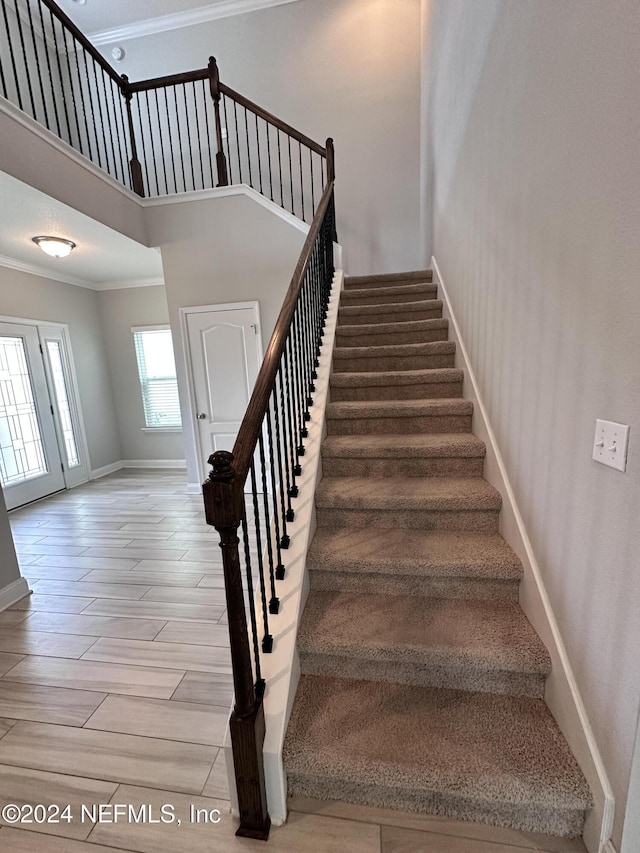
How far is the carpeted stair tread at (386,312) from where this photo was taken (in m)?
3.24

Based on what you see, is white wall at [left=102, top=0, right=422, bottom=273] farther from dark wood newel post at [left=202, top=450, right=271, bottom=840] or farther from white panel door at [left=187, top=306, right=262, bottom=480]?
dark wood newel post at [left=202, top=450, right=271, bottom=840]

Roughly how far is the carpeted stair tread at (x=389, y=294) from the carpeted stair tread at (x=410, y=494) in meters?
2.09

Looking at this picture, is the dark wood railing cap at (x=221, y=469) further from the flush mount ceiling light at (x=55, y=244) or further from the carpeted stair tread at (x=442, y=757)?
the flush mount ceiling light at (x=55, y=244)

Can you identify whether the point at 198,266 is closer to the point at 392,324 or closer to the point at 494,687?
the point at 392,324

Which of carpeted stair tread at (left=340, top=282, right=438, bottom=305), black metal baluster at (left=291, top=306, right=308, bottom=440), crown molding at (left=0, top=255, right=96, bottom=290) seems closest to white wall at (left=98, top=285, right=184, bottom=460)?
crown molding at (left=0, top=255, right=96, bottom=290)

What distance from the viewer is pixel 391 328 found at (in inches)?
120

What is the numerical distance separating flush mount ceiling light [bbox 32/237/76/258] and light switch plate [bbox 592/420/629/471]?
437 centimetres

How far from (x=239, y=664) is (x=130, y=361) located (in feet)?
18.2

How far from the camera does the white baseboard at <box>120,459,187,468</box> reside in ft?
19.1

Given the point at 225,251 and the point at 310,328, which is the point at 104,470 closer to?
the point at 225,251

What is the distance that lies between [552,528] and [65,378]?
19.1ft

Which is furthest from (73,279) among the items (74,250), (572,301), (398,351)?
(572,301)

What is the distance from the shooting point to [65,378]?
205 inches

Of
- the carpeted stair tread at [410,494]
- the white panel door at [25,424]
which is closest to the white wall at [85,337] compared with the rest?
the white panel door at [25,424]
